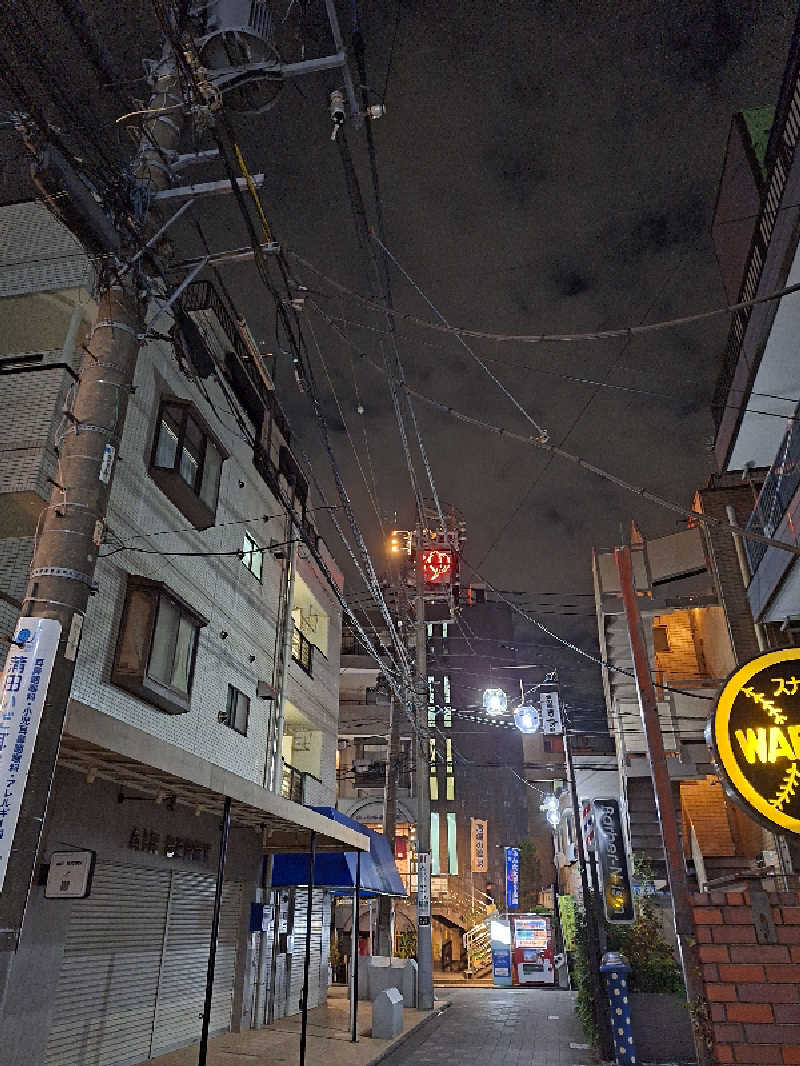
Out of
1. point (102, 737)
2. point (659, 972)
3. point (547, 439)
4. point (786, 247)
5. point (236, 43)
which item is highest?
point (236, 43)

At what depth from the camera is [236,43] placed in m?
9.34

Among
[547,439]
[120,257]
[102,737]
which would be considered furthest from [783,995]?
[120,257]

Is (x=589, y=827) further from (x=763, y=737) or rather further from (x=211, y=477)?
(x=763, y=737)

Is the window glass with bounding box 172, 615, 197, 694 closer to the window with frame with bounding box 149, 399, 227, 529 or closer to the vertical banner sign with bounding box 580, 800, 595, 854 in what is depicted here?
the window with frame with bounding box 149, 399, 227, 529

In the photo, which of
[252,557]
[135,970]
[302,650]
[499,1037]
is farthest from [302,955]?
[252,557]

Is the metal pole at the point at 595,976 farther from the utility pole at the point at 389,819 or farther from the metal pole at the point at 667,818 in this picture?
the utility pole at the point at 389,819

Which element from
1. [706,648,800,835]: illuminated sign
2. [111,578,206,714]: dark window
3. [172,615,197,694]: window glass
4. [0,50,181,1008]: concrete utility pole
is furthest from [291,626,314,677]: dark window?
[706,648,800,835]: illuminated sign

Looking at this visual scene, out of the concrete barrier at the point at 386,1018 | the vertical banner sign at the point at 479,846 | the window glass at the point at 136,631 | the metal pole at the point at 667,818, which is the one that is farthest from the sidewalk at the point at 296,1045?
the vertical banner sign at the point at 479,846

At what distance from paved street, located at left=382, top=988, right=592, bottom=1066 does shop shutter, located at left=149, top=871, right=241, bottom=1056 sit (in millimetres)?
3853

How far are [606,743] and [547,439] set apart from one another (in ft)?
70.2

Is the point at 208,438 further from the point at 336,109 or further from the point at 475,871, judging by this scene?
the point at 475,871

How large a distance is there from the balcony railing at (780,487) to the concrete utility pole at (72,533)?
450 inches

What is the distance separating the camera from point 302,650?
21.8 meters

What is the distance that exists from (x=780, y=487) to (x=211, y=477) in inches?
479
